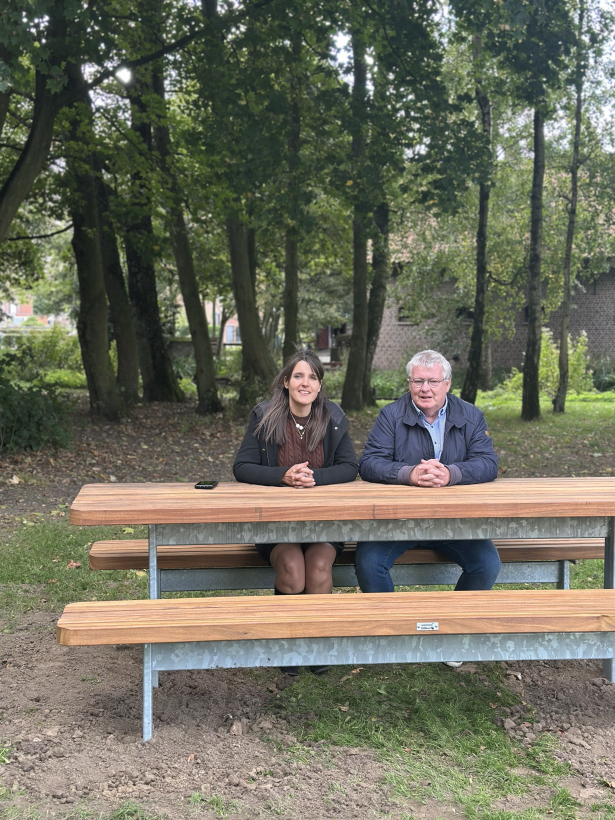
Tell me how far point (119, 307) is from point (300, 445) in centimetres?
1214

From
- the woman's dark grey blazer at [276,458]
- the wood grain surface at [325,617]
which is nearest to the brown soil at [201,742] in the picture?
the wood grain surface at [325,617]

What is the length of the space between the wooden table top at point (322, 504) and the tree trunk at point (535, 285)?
42.4 ft

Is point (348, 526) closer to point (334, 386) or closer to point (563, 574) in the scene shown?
point (563, 574)

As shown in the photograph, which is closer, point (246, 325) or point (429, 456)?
point (429, 456)

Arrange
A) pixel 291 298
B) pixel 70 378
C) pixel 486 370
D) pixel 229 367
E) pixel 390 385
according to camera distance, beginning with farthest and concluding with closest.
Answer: pixel 486 370 < pixel 229 367 < pixel 390 385 < pixel 70 378 < pixel 291 298

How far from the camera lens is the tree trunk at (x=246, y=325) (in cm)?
1655

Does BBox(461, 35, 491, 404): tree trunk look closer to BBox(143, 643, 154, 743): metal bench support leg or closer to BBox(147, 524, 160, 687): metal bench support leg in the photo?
BBox(147, 524, 160, 687): metal bench support leg

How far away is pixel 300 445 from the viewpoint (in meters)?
4.41

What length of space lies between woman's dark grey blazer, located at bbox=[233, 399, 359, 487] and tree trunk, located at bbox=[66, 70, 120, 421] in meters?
10.1

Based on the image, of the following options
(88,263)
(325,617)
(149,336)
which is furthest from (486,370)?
(325,617)

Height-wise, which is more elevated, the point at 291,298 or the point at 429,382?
the point at 291,298

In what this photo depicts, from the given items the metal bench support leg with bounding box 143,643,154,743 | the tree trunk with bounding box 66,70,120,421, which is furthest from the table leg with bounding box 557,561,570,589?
the tree trunk with bounding box 66,70,120,421

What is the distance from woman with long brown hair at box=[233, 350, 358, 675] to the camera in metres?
4.13

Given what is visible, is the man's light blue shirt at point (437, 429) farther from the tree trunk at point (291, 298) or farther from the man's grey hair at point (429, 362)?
the tree trunk at point (291, 298)
